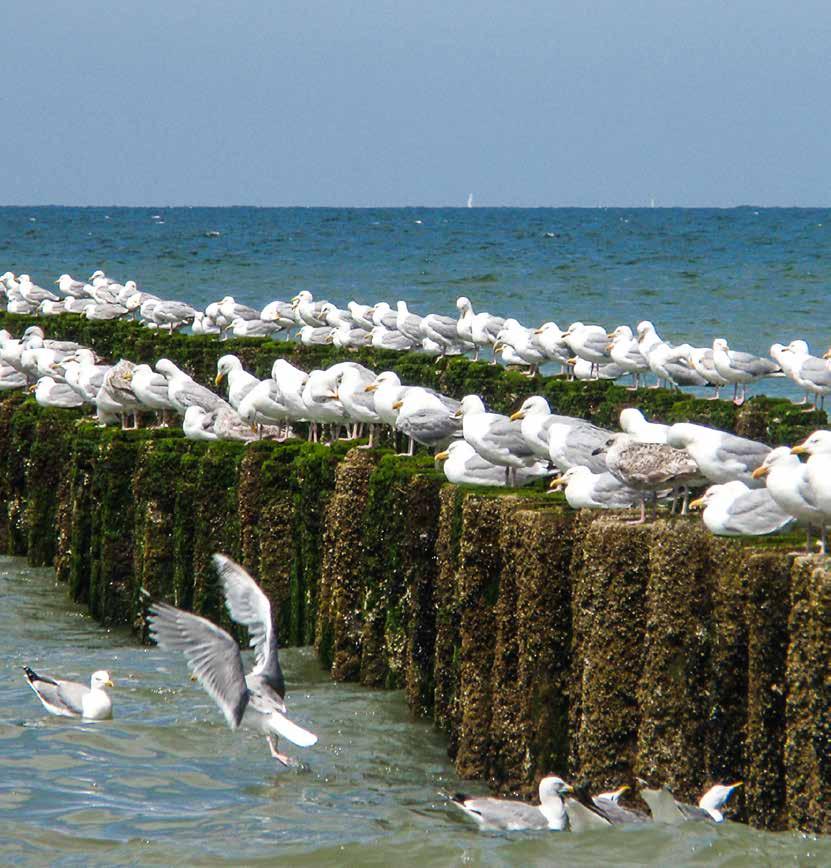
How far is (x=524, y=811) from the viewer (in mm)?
8727

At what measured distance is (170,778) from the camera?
33.9ft

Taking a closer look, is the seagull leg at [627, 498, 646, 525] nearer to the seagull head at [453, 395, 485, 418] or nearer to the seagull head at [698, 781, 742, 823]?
the seagull head at [698, 781, 742, 823]

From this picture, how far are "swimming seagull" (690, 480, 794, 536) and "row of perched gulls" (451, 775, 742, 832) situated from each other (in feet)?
4.01

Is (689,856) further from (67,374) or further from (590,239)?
(590,239)

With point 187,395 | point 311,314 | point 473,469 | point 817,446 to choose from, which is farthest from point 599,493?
point 311,314

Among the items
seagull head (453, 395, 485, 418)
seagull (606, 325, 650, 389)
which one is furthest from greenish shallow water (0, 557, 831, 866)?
seagull (606, 325, 650, 389)

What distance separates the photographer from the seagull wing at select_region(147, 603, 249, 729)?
9.15 m

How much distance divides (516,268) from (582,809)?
174 ft

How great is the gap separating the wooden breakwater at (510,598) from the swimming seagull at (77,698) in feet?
5.69

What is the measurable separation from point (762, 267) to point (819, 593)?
5252cm

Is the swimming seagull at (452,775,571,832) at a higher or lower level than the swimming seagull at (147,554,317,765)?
lower

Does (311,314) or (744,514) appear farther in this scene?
→ (311,314)

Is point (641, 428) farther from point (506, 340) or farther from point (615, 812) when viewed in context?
point (506, 340)

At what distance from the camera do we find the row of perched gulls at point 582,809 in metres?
7.96
